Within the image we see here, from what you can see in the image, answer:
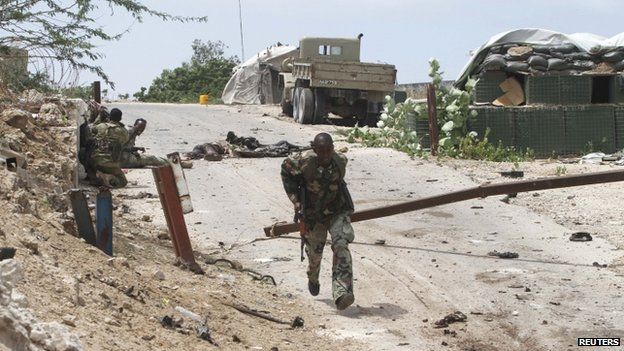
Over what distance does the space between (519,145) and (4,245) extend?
14.7m

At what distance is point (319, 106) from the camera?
93.4 ft

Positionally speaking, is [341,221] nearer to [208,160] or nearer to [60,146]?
[60,146]

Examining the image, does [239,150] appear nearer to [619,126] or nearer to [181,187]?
[619,126]

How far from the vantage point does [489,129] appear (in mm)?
19438

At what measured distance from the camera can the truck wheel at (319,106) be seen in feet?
93.4

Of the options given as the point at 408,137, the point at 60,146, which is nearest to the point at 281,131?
the point at 408,137

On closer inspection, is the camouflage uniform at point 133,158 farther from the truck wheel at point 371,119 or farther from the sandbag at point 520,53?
the truck wheel at point 371,119

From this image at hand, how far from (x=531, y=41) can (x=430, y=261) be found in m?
12.3

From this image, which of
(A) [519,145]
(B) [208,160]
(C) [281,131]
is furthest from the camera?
(C) [281,131]

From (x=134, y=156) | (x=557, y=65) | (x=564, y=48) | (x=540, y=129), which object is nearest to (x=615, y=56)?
(x=564, y=48)

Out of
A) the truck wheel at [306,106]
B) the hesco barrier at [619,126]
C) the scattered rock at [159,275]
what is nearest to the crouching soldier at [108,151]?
the scattered rock at [159,275]

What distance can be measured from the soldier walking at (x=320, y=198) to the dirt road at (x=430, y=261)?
436 millimetres

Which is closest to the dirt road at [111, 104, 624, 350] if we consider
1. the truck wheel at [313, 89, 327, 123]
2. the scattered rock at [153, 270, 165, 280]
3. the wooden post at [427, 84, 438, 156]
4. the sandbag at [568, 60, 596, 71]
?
the wooden post at [427, 84, 438, 156]

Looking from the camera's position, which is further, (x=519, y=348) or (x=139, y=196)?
(x=139, y=196)
